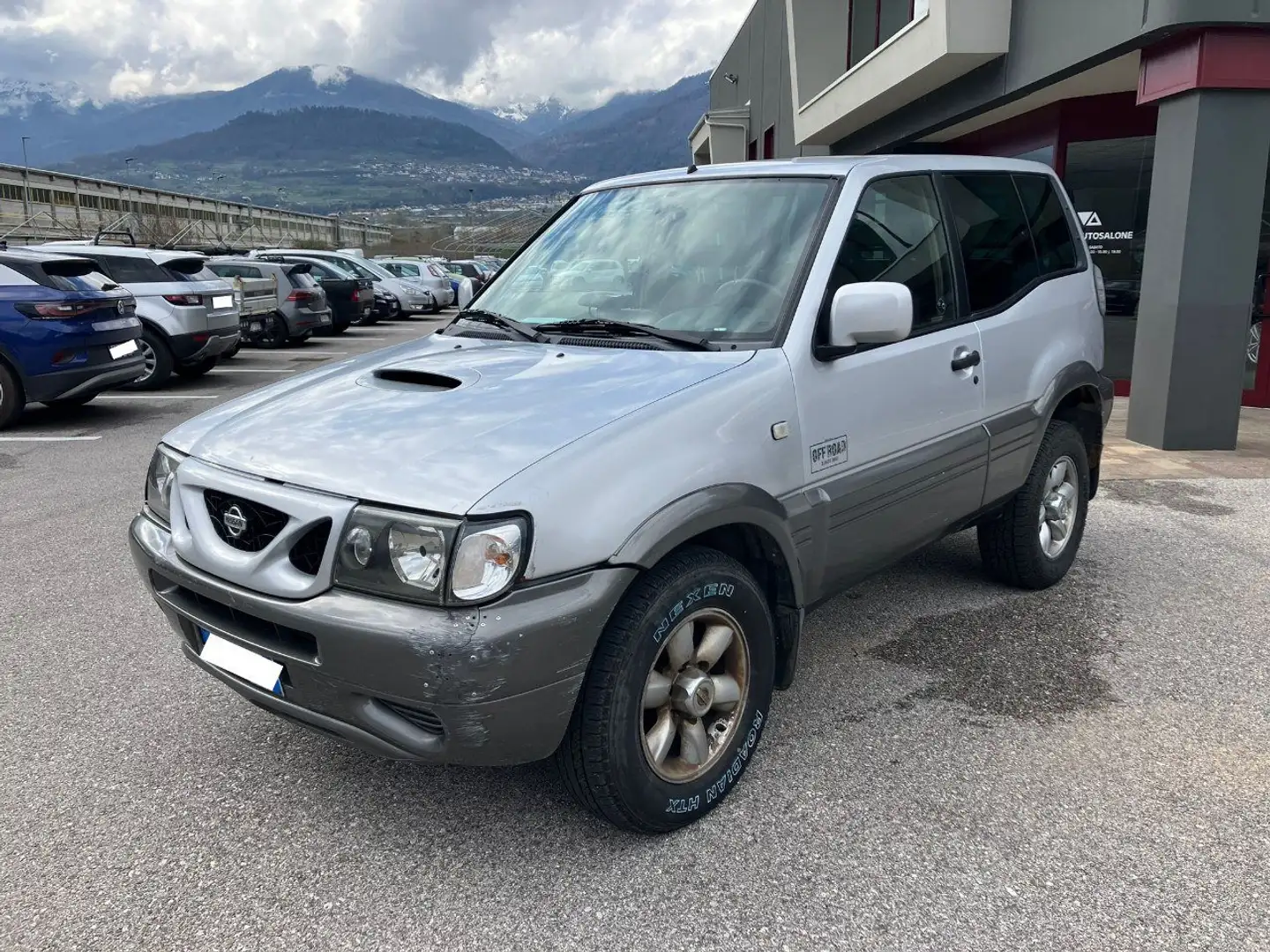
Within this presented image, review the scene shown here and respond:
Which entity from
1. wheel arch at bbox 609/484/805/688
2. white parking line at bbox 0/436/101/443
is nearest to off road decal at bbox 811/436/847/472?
wheel arch at bbox 609/484/805/688

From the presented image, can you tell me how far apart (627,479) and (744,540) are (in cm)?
64

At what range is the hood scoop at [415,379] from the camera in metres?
2.92

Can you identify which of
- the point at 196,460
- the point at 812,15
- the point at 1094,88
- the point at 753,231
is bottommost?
the point at 196,460

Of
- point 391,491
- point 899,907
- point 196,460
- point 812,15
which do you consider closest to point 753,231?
point 391,491

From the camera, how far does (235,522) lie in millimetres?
2578

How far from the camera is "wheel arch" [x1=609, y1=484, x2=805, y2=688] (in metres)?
2.43

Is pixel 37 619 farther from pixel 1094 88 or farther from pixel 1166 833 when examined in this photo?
pixel 1094 88

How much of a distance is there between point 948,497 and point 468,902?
2.24 m

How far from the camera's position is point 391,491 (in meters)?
2.31

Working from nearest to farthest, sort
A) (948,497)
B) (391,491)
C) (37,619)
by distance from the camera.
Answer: (391,491) → (948,497) → (37,619)

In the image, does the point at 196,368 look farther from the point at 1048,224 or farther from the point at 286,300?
the point at 1048,224

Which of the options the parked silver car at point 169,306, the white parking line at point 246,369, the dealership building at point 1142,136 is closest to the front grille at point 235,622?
→ the dealership building at point 1142,136

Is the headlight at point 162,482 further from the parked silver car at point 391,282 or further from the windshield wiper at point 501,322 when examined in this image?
the parked silver car at point 391,282

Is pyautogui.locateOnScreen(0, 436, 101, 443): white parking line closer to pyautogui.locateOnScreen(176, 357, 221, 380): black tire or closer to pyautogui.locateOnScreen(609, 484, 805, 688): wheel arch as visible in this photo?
pyautogui.locateOnScreen(176, 357, 221, 380): black tire
